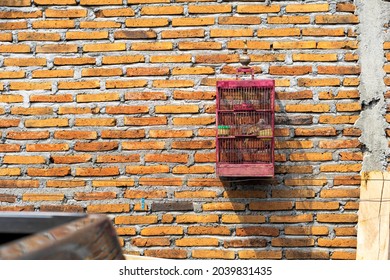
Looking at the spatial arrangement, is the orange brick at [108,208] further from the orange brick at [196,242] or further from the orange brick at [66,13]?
the orange brick at [66,13]

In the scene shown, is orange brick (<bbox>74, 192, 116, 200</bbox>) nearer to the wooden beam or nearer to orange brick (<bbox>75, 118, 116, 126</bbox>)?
orange brick (<bbox>75, 118, 116, 126</bbox>)

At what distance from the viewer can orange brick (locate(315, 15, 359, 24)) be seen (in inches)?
166

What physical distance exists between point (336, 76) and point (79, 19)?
1.83 meters

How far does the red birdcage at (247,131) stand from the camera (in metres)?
3.87

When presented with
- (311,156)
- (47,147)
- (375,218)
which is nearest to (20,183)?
(47,147)

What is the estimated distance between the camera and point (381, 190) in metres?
4.18

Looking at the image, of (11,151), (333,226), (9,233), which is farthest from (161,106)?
(9,233)

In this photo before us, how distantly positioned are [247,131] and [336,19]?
1069 mm

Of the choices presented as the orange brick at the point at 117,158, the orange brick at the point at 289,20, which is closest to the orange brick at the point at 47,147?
the orange brick at the point at 117,158

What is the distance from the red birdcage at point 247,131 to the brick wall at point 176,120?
0.30m

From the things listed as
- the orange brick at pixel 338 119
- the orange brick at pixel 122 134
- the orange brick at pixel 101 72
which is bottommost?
the orange brick at pixel 122 134

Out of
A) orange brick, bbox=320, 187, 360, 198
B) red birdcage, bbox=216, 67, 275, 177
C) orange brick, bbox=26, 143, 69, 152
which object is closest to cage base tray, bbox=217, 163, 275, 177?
red birdcage, bbox=216, 67, 275, 177

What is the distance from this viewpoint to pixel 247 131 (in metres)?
3.88

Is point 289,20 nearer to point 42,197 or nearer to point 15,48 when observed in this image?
point 15,48
